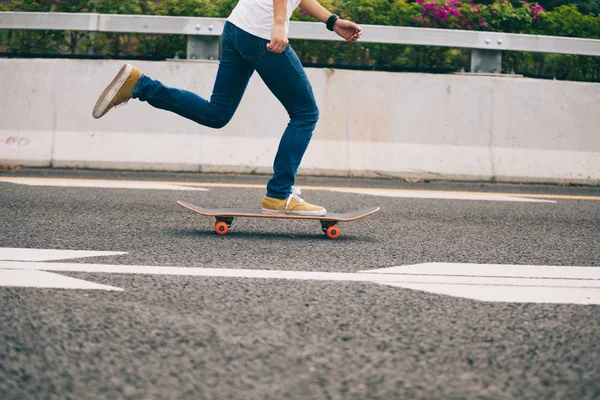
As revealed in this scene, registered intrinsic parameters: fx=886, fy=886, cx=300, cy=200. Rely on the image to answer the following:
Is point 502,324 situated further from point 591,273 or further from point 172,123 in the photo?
point 172,123

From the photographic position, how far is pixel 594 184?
936 cm

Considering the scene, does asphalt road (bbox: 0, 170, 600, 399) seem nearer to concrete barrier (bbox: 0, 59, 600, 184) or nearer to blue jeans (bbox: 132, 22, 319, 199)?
blue jeans (bbox: 132, 22, 319, 199)

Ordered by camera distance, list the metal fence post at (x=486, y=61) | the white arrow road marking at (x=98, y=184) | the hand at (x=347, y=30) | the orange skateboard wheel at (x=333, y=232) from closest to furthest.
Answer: the orange skateboard wheel at (x=333, y=232) < the hand at (x=347, y=30) < the white arrow road marking at (x=98, y=184) < the metal fence post at (x=486, y=61)

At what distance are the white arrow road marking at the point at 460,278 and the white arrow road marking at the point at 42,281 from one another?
12cm

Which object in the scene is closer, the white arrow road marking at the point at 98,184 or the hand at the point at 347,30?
the hand at the point at 347,30

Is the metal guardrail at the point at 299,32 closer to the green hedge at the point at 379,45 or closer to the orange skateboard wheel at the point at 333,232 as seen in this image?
the green hedge at the point at 379,45

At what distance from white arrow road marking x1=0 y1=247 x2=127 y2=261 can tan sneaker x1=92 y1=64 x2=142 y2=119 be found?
1.28 meters

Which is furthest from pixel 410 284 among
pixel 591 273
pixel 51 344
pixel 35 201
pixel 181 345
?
pixel 35 201

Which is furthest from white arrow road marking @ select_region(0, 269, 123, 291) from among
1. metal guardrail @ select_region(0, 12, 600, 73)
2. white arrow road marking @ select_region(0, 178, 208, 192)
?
metal guardrail @ select_region(0, 12, 600, 73)

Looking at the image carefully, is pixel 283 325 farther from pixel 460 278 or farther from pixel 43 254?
pixel 43 254

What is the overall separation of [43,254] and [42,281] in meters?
0.70

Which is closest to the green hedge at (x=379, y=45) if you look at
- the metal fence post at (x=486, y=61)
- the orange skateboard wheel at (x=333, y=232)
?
the metal fence post at (x=486, y=61)

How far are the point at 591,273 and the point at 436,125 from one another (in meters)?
5.04

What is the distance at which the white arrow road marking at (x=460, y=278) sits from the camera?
3.84 meters
